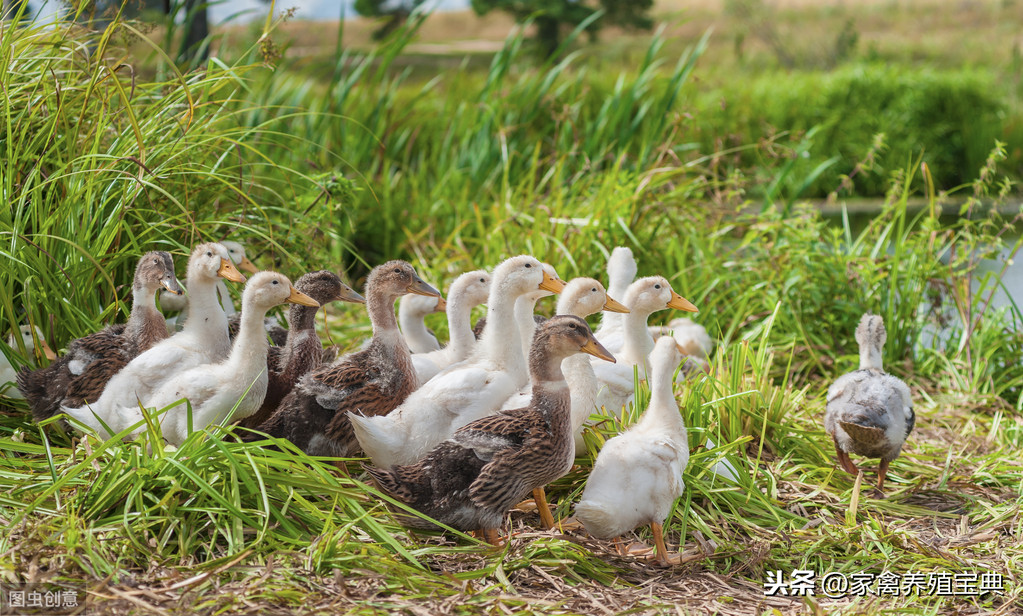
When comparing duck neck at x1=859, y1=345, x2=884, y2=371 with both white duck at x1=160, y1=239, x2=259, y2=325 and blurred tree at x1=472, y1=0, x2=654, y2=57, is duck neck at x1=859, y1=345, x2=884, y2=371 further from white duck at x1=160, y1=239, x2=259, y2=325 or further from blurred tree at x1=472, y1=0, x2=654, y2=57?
blurred tree at x1=472, y1=0, x2=654, y2=57

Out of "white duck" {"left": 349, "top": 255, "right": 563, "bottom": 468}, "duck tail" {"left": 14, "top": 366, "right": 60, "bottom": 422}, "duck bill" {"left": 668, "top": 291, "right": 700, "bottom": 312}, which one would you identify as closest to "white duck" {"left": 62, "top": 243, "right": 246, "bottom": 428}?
"duck tail" {"left": 14, "top": 366, "right": 60, "bottom": 422}

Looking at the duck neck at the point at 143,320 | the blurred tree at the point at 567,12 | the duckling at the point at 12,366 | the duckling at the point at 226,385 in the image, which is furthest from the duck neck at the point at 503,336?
the blurred tree at the point at 567,12

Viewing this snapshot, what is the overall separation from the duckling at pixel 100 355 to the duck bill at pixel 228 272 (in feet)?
0.63

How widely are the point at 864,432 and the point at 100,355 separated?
3.11 metres

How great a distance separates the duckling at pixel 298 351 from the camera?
141 inches

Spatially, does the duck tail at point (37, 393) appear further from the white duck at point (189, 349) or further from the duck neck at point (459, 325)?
the duck neck at point (459, 325)

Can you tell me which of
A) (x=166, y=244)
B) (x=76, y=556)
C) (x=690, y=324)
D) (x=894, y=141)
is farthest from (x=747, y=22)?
(x=76, y=556)

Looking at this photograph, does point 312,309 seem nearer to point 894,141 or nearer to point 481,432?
point 481,432

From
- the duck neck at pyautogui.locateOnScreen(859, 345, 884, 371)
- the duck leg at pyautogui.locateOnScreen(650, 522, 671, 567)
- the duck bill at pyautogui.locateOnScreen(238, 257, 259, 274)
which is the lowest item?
the duck leg at pyautogui.locateOnScreen(650, 522, 671, 567)

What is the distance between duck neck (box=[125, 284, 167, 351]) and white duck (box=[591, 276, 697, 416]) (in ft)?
6.03

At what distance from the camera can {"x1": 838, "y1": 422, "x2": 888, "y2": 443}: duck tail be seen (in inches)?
143

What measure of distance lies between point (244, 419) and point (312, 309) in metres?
0.52

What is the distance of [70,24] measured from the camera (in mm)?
4086

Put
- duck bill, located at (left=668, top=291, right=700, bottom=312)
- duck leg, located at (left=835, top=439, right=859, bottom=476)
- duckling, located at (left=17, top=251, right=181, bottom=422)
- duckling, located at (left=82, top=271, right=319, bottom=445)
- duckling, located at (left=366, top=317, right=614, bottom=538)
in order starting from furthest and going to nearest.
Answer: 1. duck bill, located at (left=668, top=291, right=700, bottom=312)
2. duck leg, located at (left=835, top=439, right=859, bottom=476)
3. duckling, located at (left=17, top=251, right=181, bottom=422)
4. duckling, located at (left=82, top=271, right=319, bottom=445)
5. duckling, located at (left=366, top=317, right=614, bottom=538)
